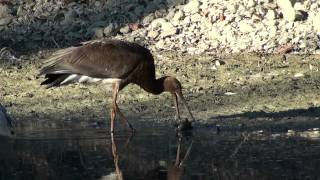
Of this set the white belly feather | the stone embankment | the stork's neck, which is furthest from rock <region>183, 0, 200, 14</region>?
the white belly feather

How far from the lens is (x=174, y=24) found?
53.2 ft

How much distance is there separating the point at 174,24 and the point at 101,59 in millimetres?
5268

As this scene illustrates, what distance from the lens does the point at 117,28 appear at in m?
16.7

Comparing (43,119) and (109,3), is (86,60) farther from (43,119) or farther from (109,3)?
(109,3)

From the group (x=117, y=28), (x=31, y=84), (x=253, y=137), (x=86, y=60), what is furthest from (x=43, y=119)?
(x=117, y=28)

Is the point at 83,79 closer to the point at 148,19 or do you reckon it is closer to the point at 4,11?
the point at 148,19

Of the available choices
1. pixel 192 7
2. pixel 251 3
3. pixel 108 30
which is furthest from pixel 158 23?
pixel 251 3

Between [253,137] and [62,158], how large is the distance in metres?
2.25

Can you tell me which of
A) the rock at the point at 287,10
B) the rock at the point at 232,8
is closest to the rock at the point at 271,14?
the rock at the point at 287,10

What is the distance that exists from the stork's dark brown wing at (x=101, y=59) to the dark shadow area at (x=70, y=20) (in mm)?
5383

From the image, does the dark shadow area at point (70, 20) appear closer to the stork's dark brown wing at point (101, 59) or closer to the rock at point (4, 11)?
the rock at point (4, 11)

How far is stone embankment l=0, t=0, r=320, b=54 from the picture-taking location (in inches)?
597

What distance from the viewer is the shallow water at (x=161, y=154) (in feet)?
26.8

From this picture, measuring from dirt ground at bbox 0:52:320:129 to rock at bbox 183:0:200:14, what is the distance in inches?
52.1
